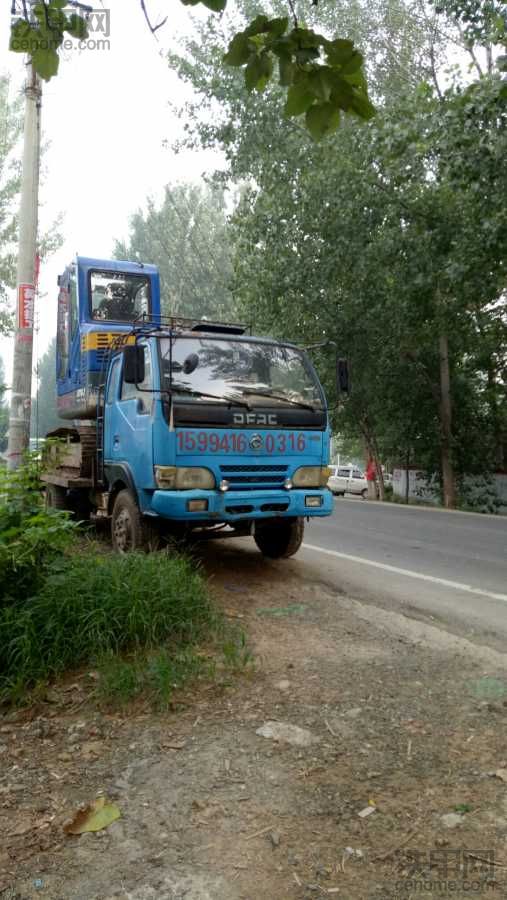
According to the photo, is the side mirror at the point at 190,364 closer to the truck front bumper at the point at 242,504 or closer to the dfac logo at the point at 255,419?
the dfac logo at the point at 255,419

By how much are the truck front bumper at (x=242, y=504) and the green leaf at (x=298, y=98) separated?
12.3 feet

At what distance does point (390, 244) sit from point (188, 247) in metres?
31.3

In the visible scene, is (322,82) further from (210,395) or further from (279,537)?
(279,537)

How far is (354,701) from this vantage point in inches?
151

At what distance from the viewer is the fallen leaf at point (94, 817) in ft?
9.33

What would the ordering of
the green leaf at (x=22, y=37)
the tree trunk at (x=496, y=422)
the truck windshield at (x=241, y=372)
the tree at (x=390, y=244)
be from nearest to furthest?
the green leaf at (x=22, y=37), the truck windshield at (x=241, y=372), the tree at (x=390, y=244), the tree trunk at (x=496, y=422)

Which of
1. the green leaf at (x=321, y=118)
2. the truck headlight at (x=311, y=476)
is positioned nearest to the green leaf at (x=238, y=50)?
the green leaf at (x=321, y=118)

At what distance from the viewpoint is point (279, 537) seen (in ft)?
24.9

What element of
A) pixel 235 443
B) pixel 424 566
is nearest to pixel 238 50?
pixel 235 443

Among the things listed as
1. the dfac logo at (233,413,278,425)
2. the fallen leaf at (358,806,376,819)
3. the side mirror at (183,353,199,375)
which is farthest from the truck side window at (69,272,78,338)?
the fallen leaf at (358,806,376,819)

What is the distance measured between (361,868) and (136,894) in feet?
2.53

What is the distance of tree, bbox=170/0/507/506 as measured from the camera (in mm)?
14344

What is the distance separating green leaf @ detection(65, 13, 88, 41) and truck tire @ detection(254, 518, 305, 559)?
467cm

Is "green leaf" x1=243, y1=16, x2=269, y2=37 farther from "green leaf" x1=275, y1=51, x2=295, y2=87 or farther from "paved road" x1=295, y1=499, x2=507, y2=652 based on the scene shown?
"paved road" x1=295, y1=499, x2=507, y2=652
